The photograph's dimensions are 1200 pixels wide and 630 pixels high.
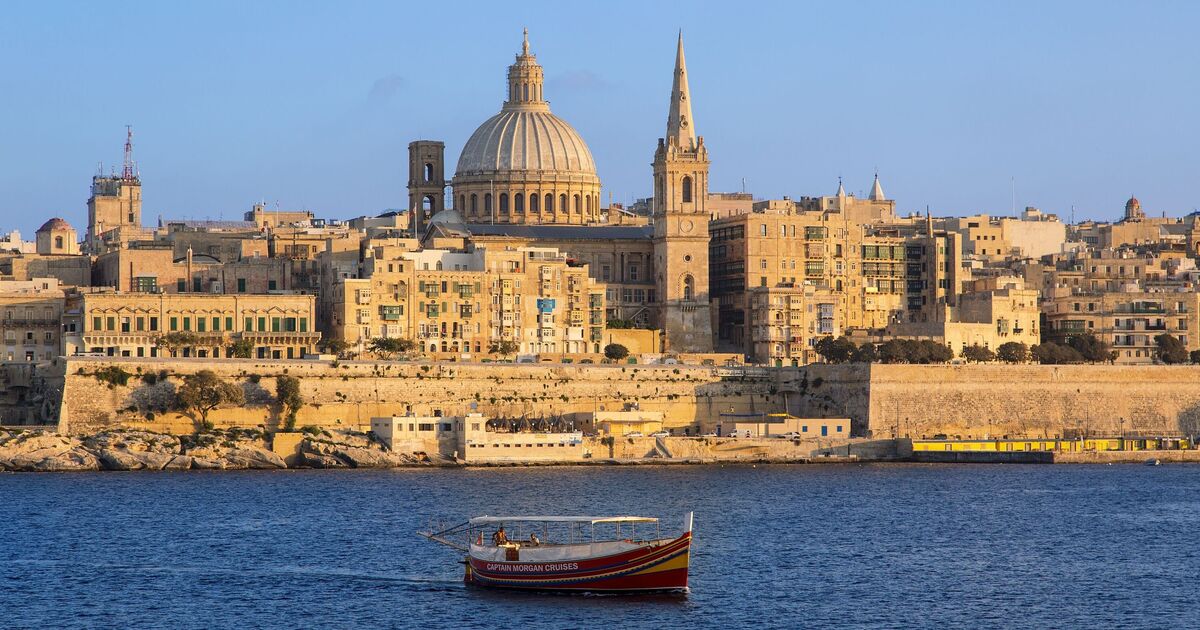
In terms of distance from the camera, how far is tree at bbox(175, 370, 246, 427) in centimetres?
7350

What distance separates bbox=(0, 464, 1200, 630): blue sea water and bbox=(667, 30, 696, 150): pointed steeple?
2530 centimetres

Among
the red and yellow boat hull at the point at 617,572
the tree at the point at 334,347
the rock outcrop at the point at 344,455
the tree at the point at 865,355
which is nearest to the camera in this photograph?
the red and yellow boat hull at the point at 617,572

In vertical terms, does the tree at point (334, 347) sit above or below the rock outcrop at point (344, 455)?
above

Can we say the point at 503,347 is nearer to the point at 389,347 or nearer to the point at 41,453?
the point at 389,347

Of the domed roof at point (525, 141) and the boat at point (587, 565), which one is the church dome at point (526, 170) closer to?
the domed roof at point (525, 141)

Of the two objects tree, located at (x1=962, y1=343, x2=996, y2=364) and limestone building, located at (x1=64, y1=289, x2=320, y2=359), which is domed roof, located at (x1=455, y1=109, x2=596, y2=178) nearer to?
limestone building, located at (x1=64, y1=289, x2=320, y2=359)

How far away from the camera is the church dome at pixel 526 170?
327 ft

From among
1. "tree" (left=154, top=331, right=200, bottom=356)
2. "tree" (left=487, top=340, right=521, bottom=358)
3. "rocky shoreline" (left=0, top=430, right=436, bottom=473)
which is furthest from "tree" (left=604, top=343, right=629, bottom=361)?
"tree" (left=154, top=331, right=200, bottom=356)

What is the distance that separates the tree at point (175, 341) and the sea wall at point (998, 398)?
2106 centimetres

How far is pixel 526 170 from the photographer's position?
328ft

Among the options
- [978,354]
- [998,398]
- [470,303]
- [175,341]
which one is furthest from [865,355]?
[175,341]

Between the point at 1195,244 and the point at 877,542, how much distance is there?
68.0 meters

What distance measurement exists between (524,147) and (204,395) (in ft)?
98.1

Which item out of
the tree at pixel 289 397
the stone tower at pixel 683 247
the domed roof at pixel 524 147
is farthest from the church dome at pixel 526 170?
the tree at pixel 289 397
